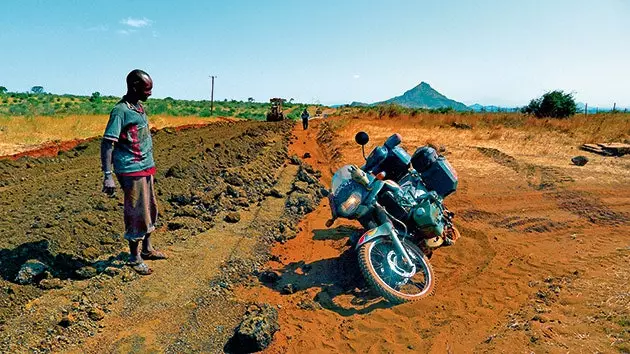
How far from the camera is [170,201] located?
7.01 m

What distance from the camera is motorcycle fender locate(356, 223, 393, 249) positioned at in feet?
14.3

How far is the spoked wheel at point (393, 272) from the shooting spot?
13.6ft

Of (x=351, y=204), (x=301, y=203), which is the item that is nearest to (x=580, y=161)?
(x=301, y=203)

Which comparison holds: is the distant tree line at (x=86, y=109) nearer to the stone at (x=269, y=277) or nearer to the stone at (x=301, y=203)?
the stone at (x=301, y=203)

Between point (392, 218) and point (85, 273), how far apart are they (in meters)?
3.04

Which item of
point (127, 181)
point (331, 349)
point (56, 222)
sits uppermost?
point (127, 181)

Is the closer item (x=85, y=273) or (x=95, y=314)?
(x=95, y=314)

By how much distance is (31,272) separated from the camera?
4148 mm

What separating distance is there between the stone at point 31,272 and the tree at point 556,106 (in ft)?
97.9

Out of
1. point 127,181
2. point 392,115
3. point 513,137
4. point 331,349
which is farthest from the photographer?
point 392,115

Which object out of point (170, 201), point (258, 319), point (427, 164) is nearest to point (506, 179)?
point (427, 164)

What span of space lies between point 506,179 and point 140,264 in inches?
322

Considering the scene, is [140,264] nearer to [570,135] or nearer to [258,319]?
[258,319]

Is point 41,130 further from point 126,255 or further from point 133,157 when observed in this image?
point 133,157
